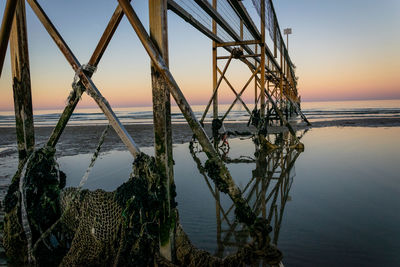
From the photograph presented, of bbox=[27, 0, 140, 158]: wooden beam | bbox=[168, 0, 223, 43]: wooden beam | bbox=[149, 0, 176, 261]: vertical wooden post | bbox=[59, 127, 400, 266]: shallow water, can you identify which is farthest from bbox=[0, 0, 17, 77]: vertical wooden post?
bbox=[59, 127, 400, 266]: shallow water

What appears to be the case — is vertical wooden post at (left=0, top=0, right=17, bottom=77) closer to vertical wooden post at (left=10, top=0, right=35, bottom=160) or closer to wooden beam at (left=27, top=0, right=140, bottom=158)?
wooden beam at (left=27, top=0, right=140, bottom=158)

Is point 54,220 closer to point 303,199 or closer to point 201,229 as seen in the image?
point 201,229

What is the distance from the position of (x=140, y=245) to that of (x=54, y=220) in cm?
116

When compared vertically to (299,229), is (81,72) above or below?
above

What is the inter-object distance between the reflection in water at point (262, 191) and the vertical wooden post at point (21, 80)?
8.67 ft

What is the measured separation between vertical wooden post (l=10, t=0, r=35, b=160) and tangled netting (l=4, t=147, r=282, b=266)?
0.69m

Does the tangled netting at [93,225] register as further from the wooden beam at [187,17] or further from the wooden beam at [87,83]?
the wooden beam at [187,17]

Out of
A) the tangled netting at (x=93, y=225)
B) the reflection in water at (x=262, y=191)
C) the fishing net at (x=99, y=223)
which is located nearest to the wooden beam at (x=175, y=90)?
the fishing net at (x=99, y=223)

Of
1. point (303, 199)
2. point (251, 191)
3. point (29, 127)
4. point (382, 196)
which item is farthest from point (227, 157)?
point (29, 127)

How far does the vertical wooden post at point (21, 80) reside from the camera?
2.91 m

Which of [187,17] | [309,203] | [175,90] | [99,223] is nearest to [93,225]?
[99,223]

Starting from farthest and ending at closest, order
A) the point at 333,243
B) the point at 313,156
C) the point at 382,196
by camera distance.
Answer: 1. the point at 313,156
2. the point at 382,196
3. the point at 333,243

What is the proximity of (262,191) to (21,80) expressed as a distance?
406 cm

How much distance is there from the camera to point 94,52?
2584 millimetres
